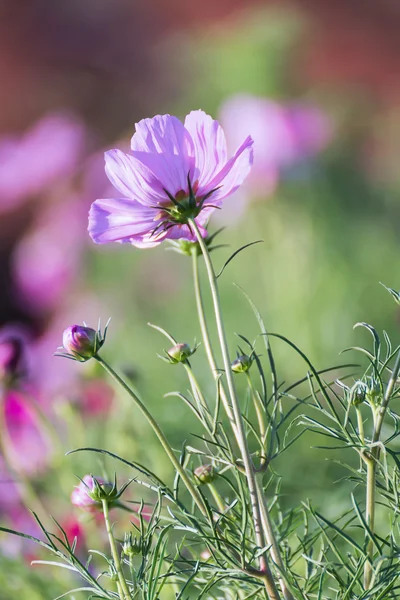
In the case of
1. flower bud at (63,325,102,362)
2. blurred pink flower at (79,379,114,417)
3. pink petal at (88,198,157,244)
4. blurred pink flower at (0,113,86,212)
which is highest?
blurred pink flower at (0,113,86,212)

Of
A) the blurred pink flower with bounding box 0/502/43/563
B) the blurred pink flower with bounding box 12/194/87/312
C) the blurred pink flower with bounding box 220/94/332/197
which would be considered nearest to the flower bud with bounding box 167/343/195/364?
the blurred pink flower with bounding box 0/502/43/563

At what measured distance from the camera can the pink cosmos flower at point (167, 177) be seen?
0.35 m

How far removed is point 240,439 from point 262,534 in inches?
1.8

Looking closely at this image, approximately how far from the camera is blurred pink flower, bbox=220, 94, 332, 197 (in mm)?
1171

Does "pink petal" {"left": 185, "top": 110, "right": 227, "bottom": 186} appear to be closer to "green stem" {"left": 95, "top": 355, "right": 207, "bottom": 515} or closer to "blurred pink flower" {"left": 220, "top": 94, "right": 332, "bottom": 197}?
"green stem" {"left": 95, "top": 355, "right": 207, "bottom": 515}

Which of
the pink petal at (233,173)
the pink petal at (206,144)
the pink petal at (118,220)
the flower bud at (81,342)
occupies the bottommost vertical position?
the flower bud at (81,342)

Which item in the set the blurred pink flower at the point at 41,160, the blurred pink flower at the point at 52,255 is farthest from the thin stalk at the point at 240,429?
the blurred pink flower at the point at 52,255

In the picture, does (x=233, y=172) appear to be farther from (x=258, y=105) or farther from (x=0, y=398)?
(x=258, y=105)

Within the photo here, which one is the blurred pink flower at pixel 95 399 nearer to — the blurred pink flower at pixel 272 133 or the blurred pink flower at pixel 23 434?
the blurred pink flower at pixel 23 434

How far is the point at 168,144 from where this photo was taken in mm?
355

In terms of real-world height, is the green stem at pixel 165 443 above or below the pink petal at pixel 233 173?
below

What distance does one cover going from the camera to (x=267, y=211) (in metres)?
1.26

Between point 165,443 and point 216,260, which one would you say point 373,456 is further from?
point 216,260

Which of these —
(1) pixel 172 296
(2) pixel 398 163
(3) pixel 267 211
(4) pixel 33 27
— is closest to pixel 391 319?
(3) pixel 267 211
